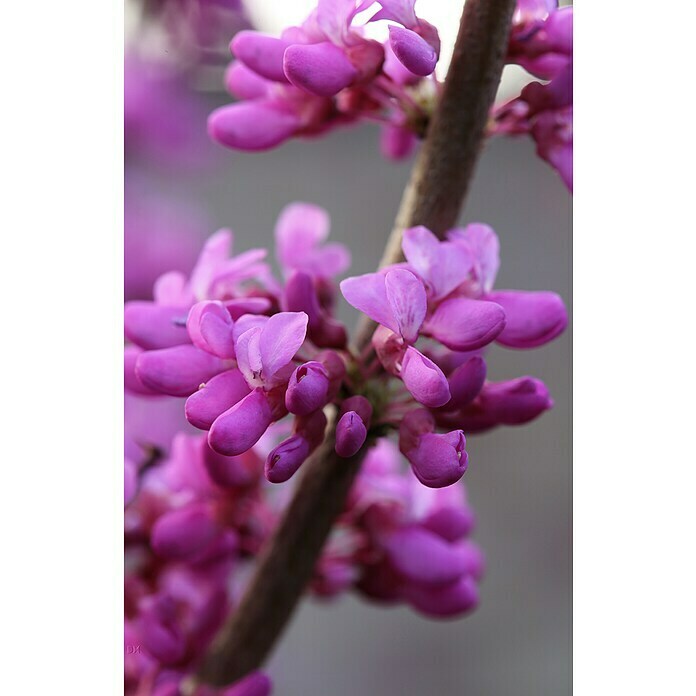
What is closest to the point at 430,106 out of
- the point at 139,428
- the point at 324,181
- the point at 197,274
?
the point at 197,274

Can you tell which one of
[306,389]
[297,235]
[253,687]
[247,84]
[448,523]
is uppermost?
[247,84]

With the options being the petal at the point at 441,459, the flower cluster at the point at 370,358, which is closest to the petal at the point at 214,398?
the flower cluster at the point at 370,358

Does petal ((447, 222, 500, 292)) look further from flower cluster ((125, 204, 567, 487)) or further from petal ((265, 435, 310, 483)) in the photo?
petal ((265, 435, 310, 483))

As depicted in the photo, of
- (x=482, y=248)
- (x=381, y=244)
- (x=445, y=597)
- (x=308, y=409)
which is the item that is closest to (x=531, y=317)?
(x=482, y=248)

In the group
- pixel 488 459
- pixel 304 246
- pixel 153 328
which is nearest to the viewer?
pixel 153 328

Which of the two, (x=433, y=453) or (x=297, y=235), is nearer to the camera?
(x=433, y=453)

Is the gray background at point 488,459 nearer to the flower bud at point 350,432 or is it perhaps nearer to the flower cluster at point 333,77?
the flower cluster at point 333,77

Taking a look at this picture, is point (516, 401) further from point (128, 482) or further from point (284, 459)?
point (128, 482)
